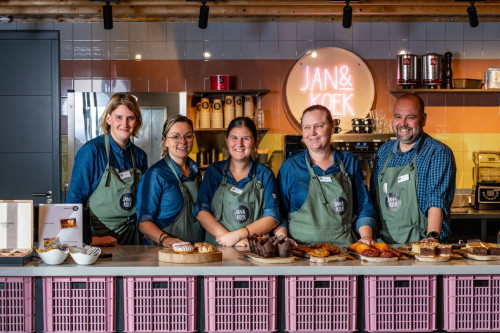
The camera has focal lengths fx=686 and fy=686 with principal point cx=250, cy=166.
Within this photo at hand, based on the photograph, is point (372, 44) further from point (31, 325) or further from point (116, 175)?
point (31, 325)

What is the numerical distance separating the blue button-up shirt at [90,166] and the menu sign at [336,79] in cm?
311

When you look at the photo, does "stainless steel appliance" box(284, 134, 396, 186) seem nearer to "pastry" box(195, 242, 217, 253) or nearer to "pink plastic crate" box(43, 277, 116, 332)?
"pastry" box(195, 242, 217, 253)

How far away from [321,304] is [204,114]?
158 inches

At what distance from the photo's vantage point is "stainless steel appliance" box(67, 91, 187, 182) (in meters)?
6.64

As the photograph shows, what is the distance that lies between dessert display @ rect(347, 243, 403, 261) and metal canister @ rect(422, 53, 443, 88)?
3.85 meters

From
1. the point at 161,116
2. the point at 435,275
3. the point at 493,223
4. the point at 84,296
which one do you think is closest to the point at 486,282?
the point at 435,275

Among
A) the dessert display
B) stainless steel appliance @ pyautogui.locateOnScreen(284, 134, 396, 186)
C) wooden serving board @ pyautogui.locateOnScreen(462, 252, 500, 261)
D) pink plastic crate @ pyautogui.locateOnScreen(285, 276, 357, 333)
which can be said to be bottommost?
pink plastic crate @ pyautogui.locateOnScreen(285, 276, 357, 333)

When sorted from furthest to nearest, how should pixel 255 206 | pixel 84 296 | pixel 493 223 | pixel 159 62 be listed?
pixel 159 62 → pixel 493 223 → pixel 255 206 → pixel 84 296

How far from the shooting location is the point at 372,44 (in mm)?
7059

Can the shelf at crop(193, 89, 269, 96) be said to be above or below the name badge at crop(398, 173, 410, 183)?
above

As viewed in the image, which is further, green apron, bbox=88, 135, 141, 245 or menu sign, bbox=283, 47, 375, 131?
menu sign, bbox=283, 47, 375, 131

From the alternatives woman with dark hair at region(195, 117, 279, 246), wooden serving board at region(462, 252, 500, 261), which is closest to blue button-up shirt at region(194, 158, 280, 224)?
woman with dark hair at region(195, 117, 279, 246)

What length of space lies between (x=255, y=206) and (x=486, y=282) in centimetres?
138

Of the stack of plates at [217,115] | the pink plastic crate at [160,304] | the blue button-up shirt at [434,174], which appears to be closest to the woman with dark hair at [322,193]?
the blue button-up shirt at [434,174]
